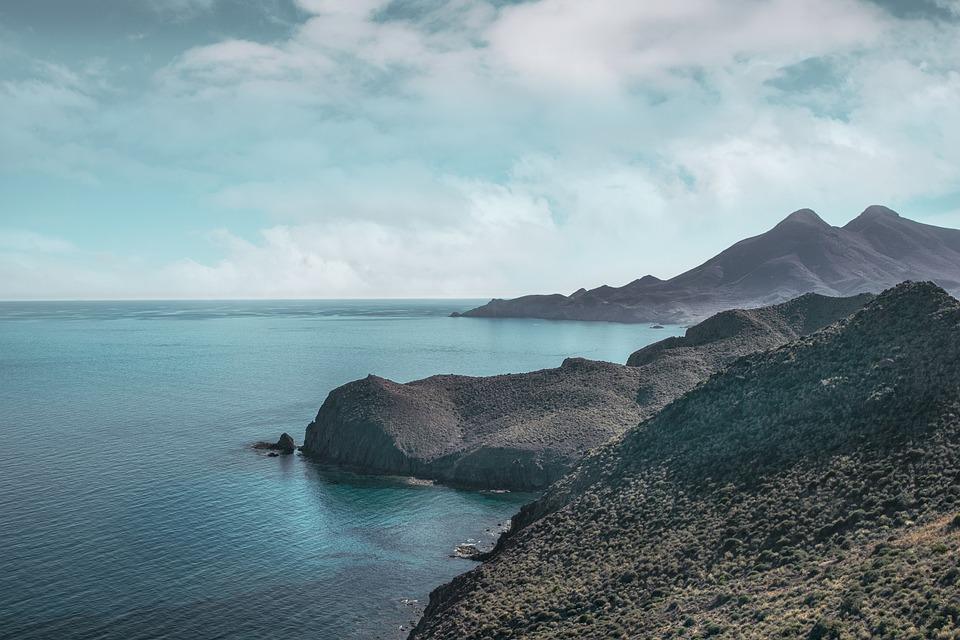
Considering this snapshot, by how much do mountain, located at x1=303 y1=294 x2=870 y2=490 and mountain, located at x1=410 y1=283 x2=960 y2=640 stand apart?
19.3 m

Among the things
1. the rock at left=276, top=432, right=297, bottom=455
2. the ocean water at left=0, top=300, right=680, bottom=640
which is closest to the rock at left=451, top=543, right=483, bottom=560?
the ocean water at left=0, top=300, right=680, bottom=640

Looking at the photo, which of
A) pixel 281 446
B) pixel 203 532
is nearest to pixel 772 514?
pixel 203 532

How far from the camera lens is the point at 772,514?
4153 cm

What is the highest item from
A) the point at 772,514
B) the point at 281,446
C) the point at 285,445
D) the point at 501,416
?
the point at 772,514

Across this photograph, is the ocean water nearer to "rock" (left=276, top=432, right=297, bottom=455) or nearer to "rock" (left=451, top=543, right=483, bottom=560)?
"rock" (left=451, top=543, right=483, bottom=560)

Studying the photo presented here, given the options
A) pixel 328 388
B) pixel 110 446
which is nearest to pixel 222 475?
pixel 110 446

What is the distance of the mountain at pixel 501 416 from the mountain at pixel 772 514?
19312 mm

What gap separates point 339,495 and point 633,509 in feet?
123

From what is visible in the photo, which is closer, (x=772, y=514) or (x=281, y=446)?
(x=772, y=514)

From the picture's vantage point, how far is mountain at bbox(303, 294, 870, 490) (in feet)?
263

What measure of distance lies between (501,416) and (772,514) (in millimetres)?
55269

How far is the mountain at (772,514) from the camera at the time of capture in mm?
30672

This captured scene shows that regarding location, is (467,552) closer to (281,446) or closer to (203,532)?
(203,532)

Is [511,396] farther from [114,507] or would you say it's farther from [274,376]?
[274,376]
